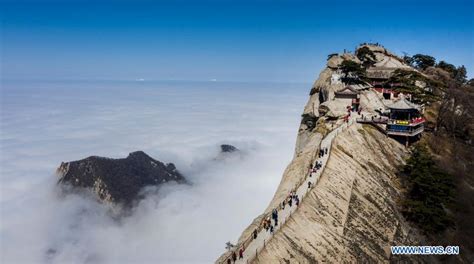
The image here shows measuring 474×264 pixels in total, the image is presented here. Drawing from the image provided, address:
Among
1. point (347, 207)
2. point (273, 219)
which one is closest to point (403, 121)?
point (347, 207)

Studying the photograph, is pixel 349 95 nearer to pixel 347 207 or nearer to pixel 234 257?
pixel 347 207

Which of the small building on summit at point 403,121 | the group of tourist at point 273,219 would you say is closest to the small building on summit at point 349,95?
the small building on summit at point 403,121

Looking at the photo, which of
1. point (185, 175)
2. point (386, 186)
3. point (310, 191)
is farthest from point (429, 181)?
point (185, 175)

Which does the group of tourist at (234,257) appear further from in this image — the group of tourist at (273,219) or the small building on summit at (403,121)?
the small building on summit at (403,121)

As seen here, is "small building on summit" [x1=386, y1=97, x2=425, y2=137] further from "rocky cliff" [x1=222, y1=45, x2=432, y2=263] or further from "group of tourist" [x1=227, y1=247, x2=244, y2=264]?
"group of tourist" [x1=227, y1=247, x2=244, y2=264]

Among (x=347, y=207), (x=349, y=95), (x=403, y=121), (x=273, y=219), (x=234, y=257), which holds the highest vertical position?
(x=349, y=95)

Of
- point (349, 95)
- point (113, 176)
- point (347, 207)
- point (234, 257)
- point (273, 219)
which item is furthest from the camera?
point (113, 176)
